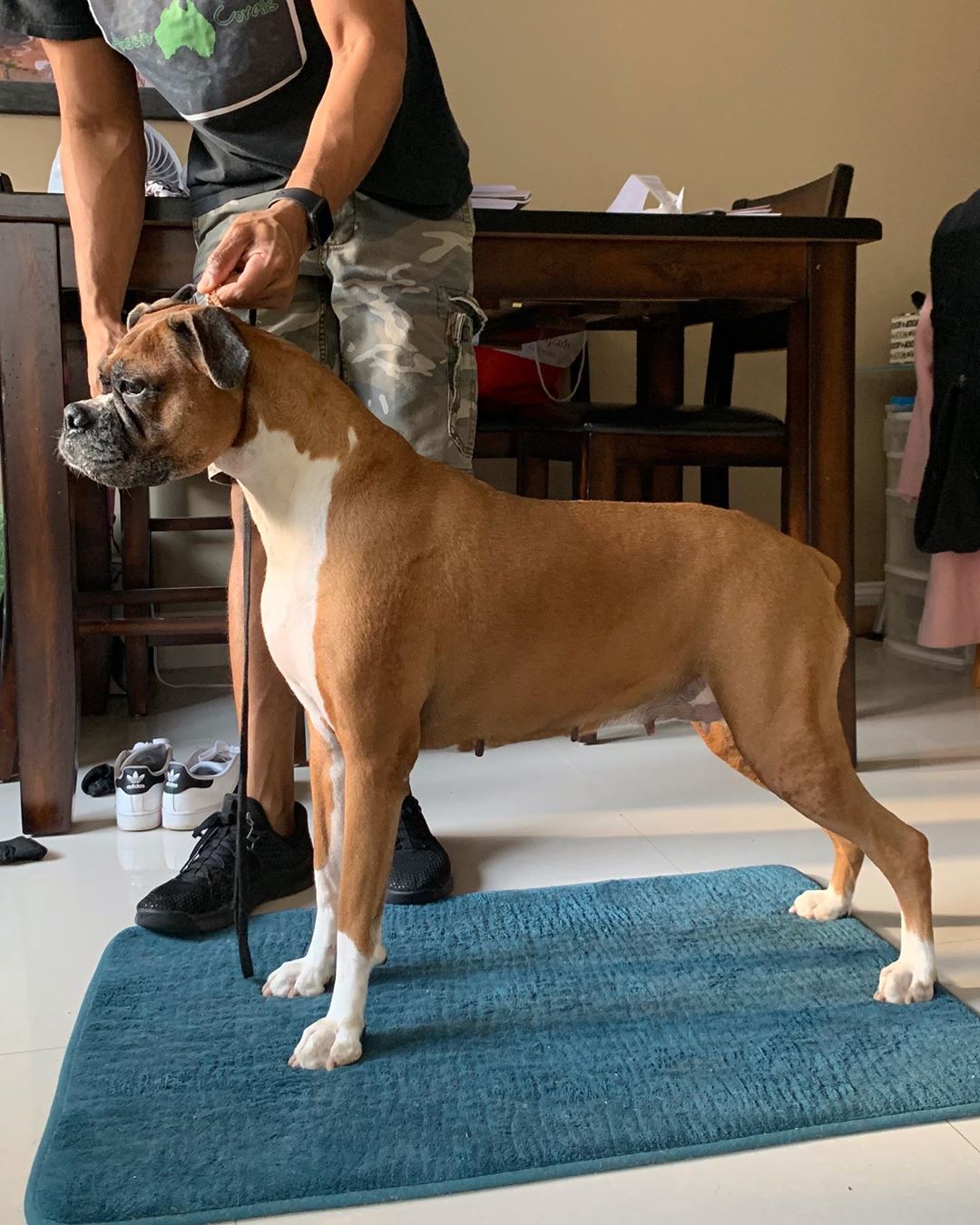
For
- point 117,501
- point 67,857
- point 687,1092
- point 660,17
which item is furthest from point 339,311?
point 660,17

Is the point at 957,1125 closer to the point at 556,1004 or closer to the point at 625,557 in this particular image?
the point at 556,1004

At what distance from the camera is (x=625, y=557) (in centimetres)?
141

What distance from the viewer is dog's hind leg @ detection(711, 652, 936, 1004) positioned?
4.61ft

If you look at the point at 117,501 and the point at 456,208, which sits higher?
the point at 456,208

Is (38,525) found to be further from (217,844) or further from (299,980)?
(299,980)

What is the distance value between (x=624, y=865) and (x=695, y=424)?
1079 millimetres

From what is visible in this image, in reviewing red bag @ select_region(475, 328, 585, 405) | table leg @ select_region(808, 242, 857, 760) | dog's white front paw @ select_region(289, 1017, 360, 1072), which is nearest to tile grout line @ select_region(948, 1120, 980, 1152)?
dog's white front paw @ select_region(289, 1017, 360, 1072)

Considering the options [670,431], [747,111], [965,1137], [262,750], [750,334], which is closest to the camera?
[965,1137]

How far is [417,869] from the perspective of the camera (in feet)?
5.82

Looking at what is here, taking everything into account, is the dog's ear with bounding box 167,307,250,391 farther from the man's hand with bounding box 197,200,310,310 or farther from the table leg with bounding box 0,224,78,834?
the table leg with bounding box 0,224,78,834

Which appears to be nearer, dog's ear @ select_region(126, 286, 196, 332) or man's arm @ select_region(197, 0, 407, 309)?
dog's ear @ select_region(126, 286, 196, 332)

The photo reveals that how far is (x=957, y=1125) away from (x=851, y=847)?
49cm

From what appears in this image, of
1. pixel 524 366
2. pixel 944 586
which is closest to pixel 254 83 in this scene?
pixel 524 366

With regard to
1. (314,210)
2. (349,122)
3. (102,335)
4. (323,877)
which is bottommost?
(323,877)
